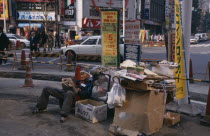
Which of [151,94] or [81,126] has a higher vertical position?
[151,94]

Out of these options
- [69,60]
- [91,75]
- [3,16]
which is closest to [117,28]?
[91,75]

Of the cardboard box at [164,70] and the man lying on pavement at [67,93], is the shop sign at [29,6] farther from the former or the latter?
the cardboard box at [164,70]

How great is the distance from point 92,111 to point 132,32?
10.3 feet

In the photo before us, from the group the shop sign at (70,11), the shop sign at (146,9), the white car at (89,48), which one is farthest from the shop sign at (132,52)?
the shop sign at (146,9)

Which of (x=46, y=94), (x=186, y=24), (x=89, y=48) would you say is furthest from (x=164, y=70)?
(x=89, y=48)

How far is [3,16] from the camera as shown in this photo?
39.4 meters

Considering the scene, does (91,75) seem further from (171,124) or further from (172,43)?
(172,43)

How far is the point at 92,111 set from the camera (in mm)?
5480

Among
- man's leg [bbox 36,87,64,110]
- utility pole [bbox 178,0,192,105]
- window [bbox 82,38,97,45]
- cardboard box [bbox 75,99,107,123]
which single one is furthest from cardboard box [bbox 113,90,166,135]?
window [bbox 82,38,97,45]

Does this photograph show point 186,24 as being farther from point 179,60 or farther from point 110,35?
point 110,35

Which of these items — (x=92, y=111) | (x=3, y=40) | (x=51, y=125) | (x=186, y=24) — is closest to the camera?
(x=51, y=125)

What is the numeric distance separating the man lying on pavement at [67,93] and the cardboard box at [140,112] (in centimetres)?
116

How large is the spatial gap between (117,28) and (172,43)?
3.30 metres

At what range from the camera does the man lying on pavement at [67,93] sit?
563cm
